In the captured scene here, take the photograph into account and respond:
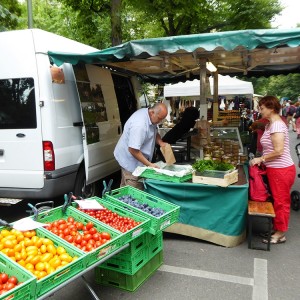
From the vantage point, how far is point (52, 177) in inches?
171

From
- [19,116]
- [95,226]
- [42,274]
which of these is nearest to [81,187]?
[19,116]

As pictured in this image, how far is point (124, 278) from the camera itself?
10.2ft

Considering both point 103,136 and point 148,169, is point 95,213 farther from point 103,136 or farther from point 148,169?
point 103,136

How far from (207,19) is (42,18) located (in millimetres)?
10473

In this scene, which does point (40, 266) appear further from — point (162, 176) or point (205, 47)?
point (205, 47)

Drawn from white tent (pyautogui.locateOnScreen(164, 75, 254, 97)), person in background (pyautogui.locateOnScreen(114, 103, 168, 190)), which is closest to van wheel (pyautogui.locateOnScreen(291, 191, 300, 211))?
person in background (pyautogui.locateOnScreen(114, 103, 168, 190))

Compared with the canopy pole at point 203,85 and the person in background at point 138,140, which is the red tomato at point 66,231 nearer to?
the person in background at point 138,140

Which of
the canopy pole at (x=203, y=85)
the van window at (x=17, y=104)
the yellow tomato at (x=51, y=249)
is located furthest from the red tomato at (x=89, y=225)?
the canopy pole at (x=203, y=85)

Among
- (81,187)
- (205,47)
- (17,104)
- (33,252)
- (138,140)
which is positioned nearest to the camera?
(33,252)

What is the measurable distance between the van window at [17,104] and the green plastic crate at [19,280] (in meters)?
2.52

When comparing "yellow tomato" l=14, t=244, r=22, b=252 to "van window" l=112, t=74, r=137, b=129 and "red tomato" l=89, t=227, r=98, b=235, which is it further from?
"van window" l=112, t=74, r=137, b=129

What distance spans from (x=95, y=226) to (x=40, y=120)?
2.05m

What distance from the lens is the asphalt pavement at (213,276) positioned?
309 centimetres

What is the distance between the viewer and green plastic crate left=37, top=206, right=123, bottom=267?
236 cm
